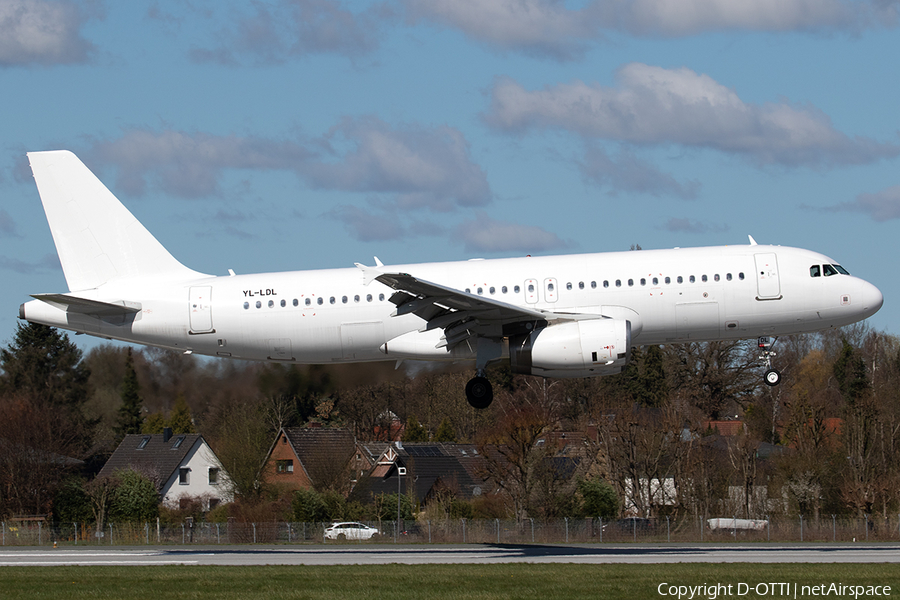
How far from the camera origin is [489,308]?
3191cm

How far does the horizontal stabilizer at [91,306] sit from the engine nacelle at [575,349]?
12.7 metres

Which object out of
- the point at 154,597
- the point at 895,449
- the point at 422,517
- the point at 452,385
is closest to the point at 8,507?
the point at 422,517

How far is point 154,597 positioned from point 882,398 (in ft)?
201

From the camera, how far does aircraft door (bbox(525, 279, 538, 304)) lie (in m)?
33.4

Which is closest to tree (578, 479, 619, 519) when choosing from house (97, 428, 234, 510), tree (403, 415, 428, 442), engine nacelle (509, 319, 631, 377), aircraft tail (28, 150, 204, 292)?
house (97, 428, 234, 510)

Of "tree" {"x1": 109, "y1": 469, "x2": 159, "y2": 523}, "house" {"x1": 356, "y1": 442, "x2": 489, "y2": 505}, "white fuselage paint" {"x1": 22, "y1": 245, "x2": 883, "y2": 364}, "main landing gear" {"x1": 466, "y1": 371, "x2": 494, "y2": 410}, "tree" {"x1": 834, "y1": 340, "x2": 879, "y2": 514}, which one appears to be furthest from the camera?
"house" {"x1": 356, "y1": 442, "x2": 489, "y2": 505}

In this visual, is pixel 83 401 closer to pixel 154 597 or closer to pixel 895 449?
pixel 154 597

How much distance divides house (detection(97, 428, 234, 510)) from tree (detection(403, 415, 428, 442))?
1868 centimetres

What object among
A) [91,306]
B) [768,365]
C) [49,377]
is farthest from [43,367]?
[768,365]

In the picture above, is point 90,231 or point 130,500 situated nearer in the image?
point 90,231

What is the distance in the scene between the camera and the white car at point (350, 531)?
56.1 metres

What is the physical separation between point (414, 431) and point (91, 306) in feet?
187

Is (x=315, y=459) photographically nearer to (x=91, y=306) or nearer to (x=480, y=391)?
(x=91, y=306)

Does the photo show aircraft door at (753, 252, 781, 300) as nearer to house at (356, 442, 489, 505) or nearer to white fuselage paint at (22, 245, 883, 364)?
white fuselage paint at (22, 245, 883, 364)
